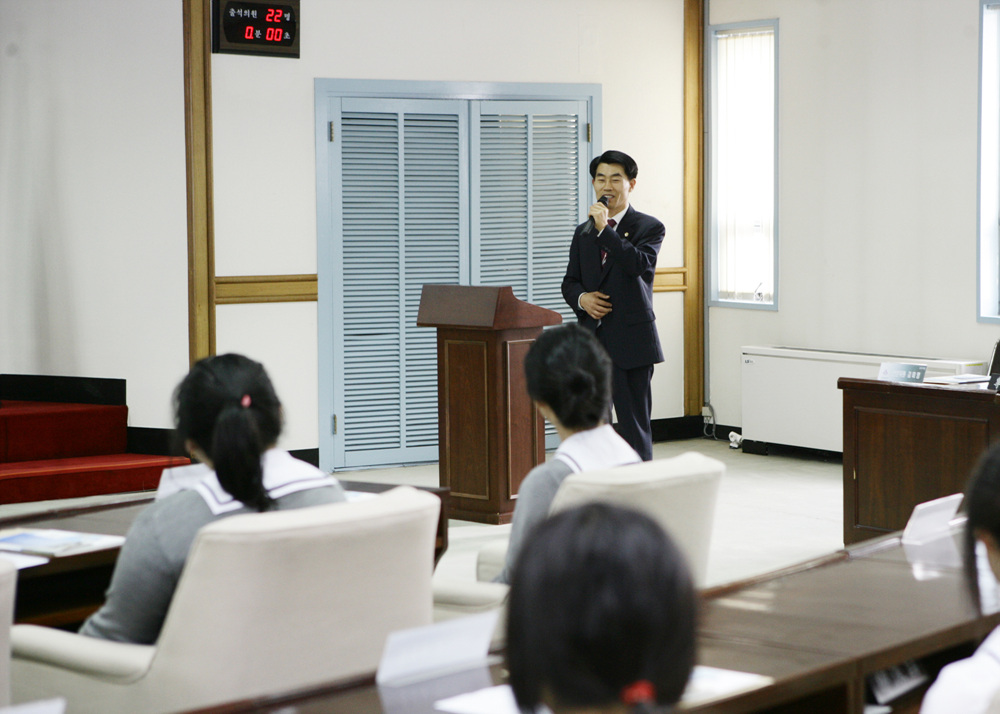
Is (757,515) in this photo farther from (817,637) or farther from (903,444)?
(817,637)

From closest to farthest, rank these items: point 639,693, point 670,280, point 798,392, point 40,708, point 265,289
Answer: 1. point 639,693
2. point 40,708
3. point 265,289
4. point 798,392
5. point 670,280

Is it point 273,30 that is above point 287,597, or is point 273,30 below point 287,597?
above

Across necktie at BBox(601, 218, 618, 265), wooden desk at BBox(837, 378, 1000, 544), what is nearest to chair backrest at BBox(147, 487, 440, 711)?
wooden desk at BBox(837, 378, 1000, 544)

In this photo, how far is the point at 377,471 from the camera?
725 cm

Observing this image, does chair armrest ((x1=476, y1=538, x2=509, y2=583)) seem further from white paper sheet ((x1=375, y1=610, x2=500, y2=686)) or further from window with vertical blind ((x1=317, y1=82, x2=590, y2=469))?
window with vertical blind ((x1=317, y1=82, x2=590, y2=469))

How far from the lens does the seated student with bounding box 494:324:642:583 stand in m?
2.79

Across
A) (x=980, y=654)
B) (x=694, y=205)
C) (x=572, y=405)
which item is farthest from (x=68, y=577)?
(x=694, y=205)

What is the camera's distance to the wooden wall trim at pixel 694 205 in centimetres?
804

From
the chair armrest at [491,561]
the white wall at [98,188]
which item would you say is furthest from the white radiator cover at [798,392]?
the chair armrest at [491,561]

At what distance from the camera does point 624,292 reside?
5.52 meters

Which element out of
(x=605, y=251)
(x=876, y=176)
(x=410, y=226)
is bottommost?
(x=605, y=251)

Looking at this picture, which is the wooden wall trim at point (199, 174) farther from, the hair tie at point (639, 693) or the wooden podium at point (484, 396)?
the hair tie at point (639, 693)

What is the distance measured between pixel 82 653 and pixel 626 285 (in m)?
3.59

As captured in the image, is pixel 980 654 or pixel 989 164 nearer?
pixel 980 654
